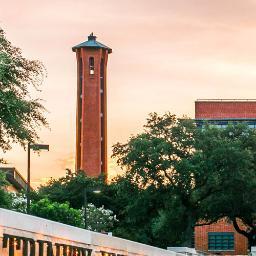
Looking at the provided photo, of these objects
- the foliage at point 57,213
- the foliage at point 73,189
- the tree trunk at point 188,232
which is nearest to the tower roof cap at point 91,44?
the foliage at point 73,189

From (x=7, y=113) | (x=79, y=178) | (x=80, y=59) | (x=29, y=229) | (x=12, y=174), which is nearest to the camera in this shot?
(x=29, y=229)

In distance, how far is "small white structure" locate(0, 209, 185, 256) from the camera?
75.3 ft

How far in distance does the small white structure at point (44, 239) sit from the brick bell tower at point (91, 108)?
135377 millimetres

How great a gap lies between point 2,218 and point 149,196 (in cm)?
6992

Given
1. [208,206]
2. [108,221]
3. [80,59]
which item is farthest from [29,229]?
[80,59]

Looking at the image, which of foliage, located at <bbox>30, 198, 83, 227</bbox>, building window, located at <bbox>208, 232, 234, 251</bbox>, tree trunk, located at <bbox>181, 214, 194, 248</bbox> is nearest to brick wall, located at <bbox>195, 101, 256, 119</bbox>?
building window, located at <bbox>208, 232, 234, 251</bbox>

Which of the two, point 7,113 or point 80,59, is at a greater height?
point 80,59

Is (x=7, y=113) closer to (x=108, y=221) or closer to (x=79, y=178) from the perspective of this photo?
(x=108, y=221)

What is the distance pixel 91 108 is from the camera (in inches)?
6934

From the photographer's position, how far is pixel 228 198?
91.1 meters

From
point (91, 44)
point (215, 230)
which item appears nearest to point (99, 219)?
point (215, 230)

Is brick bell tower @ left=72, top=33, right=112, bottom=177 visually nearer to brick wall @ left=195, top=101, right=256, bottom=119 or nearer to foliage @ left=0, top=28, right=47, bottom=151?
brick wall @ left=195, top=101, right=256, bottom=119

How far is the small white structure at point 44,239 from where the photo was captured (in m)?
23.0

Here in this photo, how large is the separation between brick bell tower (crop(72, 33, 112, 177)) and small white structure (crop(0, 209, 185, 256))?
13538cm
